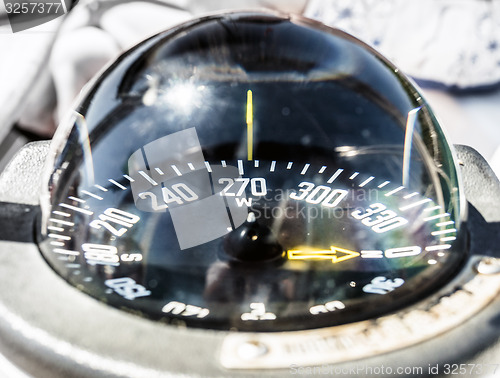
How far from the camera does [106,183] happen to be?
86cm

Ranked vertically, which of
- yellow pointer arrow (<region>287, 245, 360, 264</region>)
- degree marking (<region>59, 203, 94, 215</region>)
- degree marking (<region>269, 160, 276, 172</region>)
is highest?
degree marking (<region>269, 160, 276, 172</region>)

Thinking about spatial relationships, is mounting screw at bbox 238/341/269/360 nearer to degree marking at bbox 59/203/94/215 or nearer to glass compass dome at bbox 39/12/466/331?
glass compass dome at bbox 39/12/466/331

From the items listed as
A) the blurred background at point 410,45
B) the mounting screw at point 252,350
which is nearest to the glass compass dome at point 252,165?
the mounting screw at point 252,350

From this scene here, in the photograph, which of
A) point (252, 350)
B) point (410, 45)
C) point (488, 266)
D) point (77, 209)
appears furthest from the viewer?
point (410, 45)

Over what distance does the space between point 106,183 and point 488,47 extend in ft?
4.62

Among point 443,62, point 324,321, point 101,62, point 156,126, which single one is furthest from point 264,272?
point 101,62

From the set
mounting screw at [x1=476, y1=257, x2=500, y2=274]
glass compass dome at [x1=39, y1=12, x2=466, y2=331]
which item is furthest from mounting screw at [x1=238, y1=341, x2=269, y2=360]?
mounting screw at [x1=476, y1=257, x2=500, y2=274]

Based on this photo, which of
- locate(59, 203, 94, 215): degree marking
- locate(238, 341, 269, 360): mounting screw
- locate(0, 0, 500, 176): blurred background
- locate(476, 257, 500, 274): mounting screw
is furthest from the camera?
locate(0, 0, 500, 176): blurred background

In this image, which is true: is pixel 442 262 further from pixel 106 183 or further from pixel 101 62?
pixel 101 62

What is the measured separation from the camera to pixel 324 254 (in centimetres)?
79

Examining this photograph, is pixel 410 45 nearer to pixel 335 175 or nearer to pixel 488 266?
pixel 335 175

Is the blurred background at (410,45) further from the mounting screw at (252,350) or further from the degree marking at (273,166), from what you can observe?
the mounting screw at (252,350)

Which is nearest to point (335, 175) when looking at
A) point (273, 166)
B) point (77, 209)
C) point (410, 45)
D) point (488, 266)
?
point (273, 166)

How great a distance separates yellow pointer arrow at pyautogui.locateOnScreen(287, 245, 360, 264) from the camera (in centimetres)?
78
